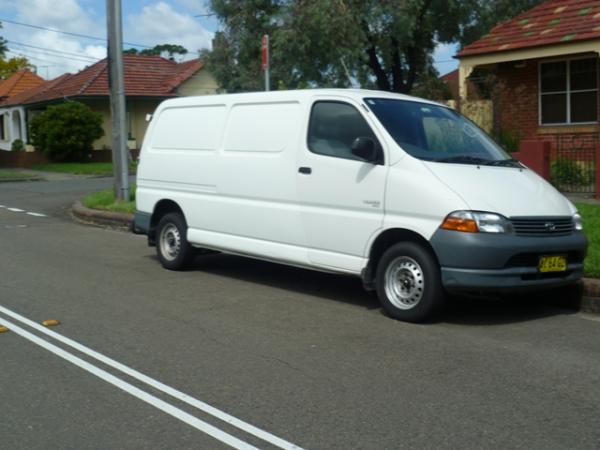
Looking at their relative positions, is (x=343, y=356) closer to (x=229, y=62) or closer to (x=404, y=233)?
(x=404, y=233)

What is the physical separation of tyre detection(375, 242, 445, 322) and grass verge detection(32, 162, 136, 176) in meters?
24.4

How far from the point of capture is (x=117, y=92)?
1647 cm

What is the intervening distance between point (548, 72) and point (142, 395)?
15.2 m

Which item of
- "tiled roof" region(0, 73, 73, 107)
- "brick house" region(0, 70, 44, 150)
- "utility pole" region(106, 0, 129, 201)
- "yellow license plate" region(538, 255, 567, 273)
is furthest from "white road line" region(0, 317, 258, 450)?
"brick house" region(0, 70, 44, 150)

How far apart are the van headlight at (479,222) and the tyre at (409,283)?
0.44m

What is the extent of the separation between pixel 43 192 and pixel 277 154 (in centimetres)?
1632

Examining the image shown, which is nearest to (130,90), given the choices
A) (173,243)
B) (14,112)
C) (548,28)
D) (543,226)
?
(14,112)

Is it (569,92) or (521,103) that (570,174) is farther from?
(521,103)

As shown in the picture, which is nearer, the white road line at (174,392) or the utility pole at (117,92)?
the white road line at (174,392)

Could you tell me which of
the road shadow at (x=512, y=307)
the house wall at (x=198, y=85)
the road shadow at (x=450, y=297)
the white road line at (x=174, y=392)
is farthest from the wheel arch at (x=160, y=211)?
the house wall at (x=198, y=85)

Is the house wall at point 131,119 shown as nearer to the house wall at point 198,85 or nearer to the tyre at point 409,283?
the house wall at point 198,85

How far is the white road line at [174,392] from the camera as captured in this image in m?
4.65

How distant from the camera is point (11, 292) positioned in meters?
8.77

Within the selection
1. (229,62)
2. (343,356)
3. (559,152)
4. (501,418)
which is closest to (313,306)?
(343,356)
